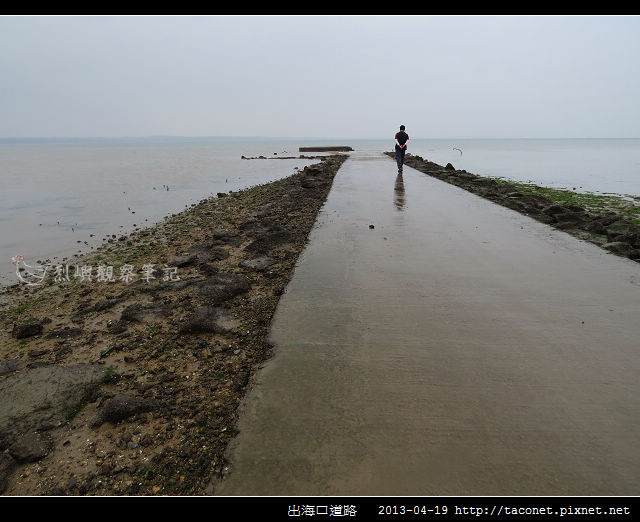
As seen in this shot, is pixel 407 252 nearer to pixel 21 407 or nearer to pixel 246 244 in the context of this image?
pixel 246 244

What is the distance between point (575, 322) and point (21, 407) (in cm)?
572

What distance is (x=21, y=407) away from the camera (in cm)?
335

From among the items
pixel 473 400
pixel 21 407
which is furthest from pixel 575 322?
pixel 21 407

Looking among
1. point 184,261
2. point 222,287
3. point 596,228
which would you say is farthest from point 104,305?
point 596,228

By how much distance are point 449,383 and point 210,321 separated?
290 cm

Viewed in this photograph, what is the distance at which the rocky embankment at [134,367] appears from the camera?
8.69 ft

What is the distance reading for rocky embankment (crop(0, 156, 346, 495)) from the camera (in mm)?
2648

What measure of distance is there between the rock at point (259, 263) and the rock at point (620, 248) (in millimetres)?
6372

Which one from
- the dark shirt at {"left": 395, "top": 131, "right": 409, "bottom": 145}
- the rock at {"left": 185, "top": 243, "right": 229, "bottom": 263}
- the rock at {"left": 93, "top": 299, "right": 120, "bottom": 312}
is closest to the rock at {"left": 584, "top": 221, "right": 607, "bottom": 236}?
the rock at {"left": 185, "top": 243, "right": 229, "bottom": 263}

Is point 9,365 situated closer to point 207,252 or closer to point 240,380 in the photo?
point 240,380

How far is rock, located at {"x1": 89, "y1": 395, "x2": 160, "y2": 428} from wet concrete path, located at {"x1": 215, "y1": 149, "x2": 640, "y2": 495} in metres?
0.94
